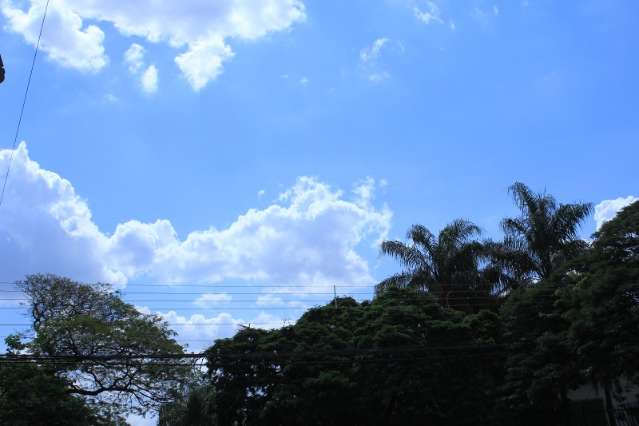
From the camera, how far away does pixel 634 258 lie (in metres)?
19.1

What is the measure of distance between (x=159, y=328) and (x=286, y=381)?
8.22m

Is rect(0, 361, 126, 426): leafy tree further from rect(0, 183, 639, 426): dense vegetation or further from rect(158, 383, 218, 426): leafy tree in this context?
rect(158, 383, 218, 426): leafy tree

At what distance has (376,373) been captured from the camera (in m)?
25.5

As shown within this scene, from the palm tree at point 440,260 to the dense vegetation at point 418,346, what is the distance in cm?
7

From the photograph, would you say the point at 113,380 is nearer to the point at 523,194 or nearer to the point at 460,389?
the point at 460,389

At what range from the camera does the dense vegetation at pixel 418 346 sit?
66.6ft

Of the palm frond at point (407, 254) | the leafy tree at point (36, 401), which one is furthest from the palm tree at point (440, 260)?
the leafy tree at point (36, 401)

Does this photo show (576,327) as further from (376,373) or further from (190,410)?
(190,410)

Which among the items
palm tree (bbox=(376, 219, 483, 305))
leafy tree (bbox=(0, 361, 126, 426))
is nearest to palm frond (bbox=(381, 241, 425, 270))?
palm tree (bbox=(376, 219, 483, 305))

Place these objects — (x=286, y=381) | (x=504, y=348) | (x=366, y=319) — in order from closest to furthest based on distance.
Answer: (x=504, y=348)
(x=286, y=381)
(x=366, y=319)

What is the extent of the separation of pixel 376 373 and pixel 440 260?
9227 millimetres

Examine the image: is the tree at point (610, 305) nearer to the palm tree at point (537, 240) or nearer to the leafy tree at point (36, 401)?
the palm tree at point (537, 240)

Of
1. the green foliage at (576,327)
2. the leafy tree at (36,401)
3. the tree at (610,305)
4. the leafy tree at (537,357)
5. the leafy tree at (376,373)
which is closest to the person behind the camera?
the tree at (610,305)

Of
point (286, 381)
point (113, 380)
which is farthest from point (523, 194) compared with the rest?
point (113, 380)
